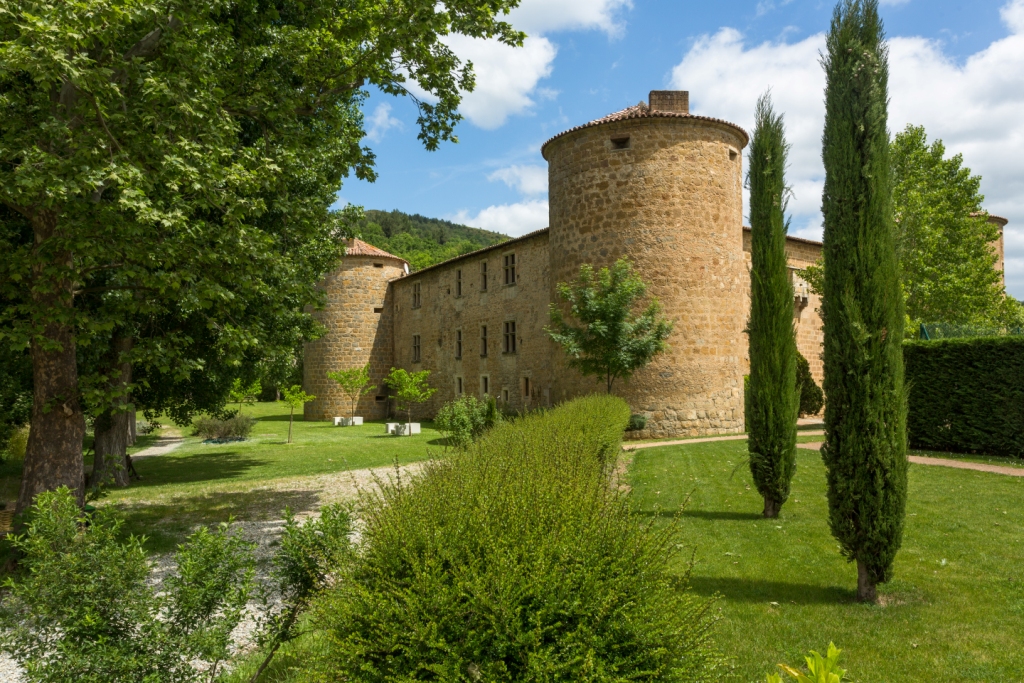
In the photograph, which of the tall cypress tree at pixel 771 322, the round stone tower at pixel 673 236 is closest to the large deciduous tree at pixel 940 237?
the round stone tower at pixel 673 236

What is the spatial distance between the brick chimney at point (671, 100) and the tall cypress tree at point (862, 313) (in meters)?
14.4

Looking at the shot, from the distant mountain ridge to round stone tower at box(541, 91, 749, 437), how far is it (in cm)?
3217

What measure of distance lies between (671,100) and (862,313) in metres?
15.7

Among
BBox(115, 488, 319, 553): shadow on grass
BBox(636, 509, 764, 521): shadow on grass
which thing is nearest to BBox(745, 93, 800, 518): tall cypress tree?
BBox(636, 509, 764, 521): shadow on grass

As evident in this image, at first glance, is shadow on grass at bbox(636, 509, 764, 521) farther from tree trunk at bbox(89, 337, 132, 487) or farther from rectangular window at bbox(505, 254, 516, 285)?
rectangular window at bbox(505, 254, 516, 285)

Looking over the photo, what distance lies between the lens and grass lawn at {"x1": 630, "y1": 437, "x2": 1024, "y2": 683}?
4.36m

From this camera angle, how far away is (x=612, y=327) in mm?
16766

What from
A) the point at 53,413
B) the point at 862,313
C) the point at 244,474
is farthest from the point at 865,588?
the point at 244,474

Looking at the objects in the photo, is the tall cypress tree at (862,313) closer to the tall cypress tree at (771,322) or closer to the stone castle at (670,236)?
the tall cypress tree at (771,322)

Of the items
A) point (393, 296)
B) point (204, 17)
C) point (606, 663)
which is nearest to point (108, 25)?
point (204, 17)

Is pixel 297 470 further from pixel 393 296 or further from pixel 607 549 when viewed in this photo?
pixel 393 296

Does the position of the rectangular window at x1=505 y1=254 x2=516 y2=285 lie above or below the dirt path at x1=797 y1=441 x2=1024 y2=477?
above

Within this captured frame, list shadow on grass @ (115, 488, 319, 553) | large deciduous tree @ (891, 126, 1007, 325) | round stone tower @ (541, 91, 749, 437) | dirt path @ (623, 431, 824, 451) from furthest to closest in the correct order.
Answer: large deciduous tree @ (891, 126, 1007, 325)
round stone tower @ (541, 91, 749, 437)
dirt path @ (623, 431, 824, 451)
shadow on grass @ (115, 488, 319, 553)

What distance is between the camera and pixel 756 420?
27.8 feet
